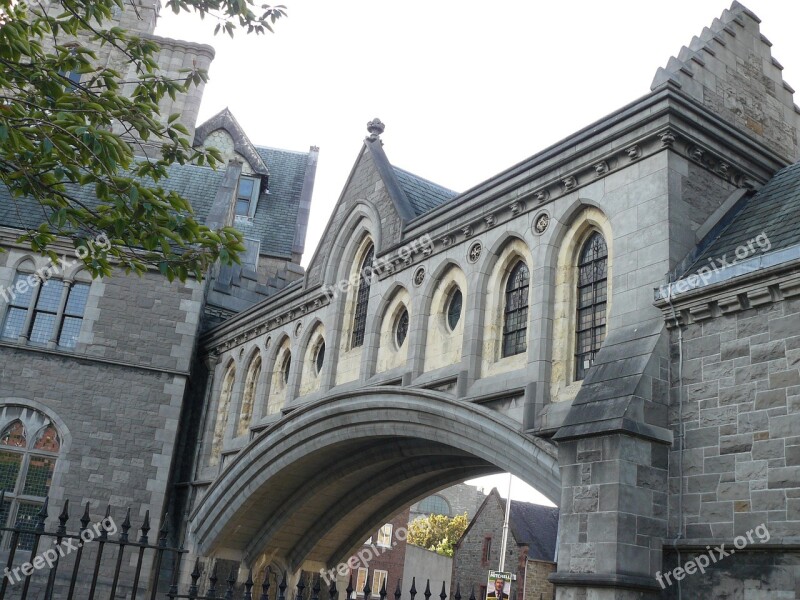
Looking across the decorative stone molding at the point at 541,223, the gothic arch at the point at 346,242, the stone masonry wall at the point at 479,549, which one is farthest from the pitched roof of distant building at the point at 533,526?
the decorative stone molding at the point at 541,223

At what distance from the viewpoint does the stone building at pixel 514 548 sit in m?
40.8

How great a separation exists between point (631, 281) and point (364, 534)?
1336 cm

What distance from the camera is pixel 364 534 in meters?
22.0

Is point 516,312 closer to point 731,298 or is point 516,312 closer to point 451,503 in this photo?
point 731,298

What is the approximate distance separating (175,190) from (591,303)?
1373 cm

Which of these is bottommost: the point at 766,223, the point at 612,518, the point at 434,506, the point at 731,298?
the point at 612,518

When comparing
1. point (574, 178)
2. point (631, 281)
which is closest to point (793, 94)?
point (574, 178)

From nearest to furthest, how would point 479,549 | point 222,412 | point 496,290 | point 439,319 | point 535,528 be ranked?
1. point 496,290
2. point 439,319
3. point 222,412
4. point 535,528
5. point 479,549

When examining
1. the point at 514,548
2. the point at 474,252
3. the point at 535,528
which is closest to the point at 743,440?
the point at 474,252

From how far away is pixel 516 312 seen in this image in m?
12.9

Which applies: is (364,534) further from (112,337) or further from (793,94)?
(793,94)

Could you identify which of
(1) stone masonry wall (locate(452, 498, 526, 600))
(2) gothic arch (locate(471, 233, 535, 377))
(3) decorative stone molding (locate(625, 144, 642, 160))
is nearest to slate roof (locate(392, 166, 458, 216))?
(2) gothic arch (locate(471, 233, 535, 377))

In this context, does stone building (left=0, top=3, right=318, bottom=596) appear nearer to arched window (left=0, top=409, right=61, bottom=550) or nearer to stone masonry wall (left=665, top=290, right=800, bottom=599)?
arched window (left=0, top=409, right=61, bottom=550)

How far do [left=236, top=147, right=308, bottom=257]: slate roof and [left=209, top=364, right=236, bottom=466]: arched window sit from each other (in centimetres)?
1099
